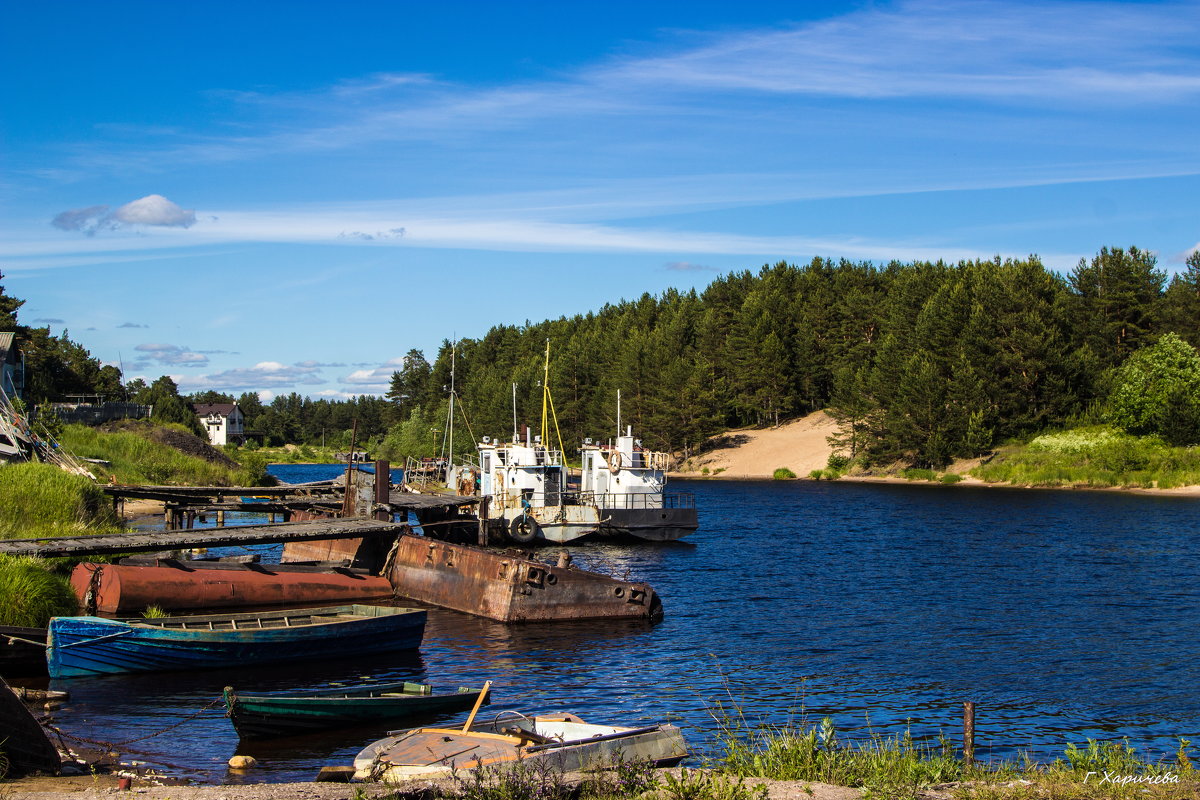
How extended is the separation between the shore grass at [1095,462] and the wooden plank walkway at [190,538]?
63798mm

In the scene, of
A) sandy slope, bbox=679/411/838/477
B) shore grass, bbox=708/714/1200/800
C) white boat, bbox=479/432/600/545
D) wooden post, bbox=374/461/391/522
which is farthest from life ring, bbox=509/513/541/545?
sandy slope, bbox=679/411/838/477

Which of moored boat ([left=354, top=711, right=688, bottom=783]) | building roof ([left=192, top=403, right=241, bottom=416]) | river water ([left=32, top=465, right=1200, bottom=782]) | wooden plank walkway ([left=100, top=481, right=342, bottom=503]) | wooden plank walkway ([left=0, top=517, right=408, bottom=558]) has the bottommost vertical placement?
river water ([left=32, top=465, right=1200, bottom=782])

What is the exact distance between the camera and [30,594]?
80.8ft

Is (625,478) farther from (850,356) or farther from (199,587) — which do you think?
(850,356)

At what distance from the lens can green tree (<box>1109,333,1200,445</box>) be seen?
3145 inches

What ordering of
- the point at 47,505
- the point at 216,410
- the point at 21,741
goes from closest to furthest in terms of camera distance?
the point at 21,741, the point at 47,505, the point at 216,410

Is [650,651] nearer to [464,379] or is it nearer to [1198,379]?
[1198,379]

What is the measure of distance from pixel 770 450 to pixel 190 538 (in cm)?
9481

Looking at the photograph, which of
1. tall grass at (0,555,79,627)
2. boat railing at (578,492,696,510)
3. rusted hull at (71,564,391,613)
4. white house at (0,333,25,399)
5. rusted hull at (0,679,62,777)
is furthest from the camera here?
white house at (0,333,25,399)

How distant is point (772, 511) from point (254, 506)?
3800 centimetres

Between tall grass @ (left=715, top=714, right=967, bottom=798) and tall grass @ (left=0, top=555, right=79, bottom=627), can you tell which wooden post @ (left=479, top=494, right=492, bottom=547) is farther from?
tall grass @ (left=715, top=714, right=967, bottom=798)

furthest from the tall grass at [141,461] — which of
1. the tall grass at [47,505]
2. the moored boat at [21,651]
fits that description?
the moored boat at [21,651]

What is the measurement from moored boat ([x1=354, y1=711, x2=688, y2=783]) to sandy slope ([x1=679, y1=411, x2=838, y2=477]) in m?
98.5

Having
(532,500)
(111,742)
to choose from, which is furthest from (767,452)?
(111,742)
